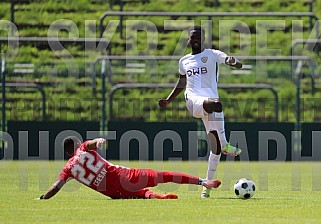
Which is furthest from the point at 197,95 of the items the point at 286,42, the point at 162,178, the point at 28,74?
the point at 286,42

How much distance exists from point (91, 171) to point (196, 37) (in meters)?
2.43

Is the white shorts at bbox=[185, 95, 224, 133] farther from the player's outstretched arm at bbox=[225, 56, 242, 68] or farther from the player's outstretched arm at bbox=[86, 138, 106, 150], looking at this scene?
the player's outstretched arm at bbox=[86, 138, 106, 150]

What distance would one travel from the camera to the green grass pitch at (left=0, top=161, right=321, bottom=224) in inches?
411

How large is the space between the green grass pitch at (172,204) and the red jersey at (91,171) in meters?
0.25

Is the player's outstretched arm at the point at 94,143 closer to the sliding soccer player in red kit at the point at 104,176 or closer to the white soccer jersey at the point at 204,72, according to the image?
the sliding soccer player in red kit at the point at 104,176

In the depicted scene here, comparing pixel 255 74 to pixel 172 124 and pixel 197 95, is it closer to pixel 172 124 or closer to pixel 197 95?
pixel 172 124

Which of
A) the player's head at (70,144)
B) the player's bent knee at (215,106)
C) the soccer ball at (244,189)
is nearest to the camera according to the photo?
the player's head at (70,144)

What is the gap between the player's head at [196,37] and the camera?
1322 centimetres

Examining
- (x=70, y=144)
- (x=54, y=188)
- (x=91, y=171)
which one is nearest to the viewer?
(x=54, y=188)

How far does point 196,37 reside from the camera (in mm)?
13281

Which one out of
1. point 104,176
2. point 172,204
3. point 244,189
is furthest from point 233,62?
point 104,176

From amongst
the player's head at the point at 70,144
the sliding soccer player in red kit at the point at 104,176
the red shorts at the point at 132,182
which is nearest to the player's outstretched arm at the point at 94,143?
the sliding soccer player in red kit at the point at 104,176

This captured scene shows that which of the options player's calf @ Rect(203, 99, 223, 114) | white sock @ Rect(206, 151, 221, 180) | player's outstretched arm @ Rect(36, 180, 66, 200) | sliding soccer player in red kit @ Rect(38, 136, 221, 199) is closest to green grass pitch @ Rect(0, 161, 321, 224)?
player's outstretched arm @ Rect(36, 180, 66, 200)

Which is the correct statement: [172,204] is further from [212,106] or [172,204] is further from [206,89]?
[206,89]
